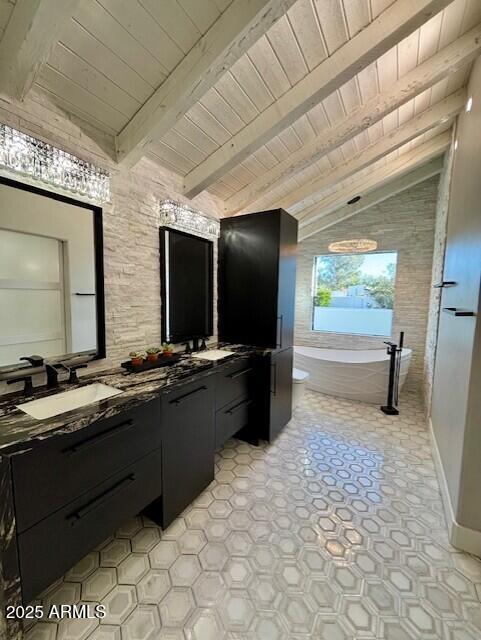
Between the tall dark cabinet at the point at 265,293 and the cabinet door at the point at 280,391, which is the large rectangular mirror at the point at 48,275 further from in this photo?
the cabinet door at the point at 280,391

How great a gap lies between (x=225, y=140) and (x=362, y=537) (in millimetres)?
2815

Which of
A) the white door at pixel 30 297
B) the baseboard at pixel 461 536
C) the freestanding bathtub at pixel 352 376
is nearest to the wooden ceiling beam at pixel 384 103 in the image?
the white door at pixel 30 297

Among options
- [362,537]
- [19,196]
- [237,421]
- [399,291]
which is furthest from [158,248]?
[399,291]

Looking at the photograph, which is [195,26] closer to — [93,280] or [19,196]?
[19,196]

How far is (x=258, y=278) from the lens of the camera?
8.58 ft

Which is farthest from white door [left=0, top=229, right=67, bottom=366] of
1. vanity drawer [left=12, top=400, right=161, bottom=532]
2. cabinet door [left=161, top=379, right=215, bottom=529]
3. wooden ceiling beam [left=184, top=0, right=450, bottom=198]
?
wooden ceiling beam [left=184, top=0, right=450, bottom=198]

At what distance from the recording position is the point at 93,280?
5.70ft

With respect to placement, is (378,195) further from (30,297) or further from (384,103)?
(30,297)

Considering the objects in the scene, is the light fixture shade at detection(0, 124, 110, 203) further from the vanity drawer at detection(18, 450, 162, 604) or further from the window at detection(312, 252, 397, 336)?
the window at detection(312, 252, 397, 336)

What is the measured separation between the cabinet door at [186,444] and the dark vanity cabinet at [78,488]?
0.33 feet

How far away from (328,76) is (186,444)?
2387mm

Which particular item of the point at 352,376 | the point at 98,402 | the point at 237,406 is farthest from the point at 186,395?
the point at 352,376

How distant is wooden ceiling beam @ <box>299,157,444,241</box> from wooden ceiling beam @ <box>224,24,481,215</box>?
87.3 inches

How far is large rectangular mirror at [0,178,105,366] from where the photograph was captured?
1367 mm
